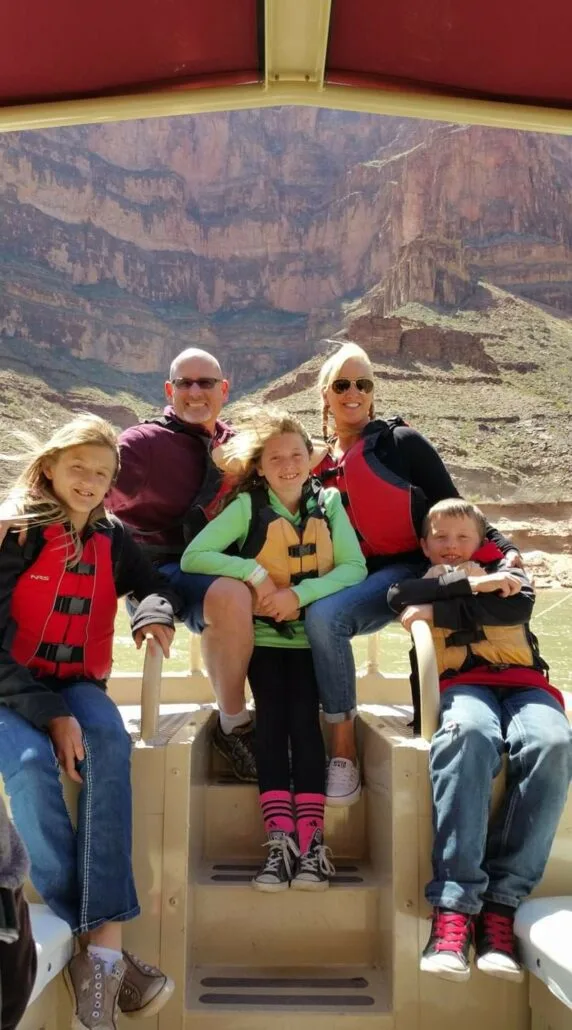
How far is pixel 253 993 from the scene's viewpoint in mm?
1962

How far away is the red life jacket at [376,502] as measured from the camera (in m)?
2.73

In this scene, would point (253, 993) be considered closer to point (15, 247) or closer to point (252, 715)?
point (252, 715)

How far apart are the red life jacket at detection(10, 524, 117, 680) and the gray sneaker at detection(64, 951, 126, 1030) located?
0.66 m

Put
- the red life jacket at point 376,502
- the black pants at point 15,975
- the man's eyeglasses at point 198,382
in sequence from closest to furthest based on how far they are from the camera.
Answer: the black pants at point 15,975 → the red life jacket at point 376,502 → the man's eyeglasses at point 198,382

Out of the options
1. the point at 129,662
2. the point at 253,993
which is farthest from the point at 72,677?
the point at 129,662

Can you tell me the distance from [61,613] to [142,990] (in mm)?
851

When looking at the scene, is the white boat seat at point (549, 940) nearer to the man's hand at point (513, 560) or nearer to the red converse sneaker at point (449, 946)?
the red converse sneaker at point (449, 946)

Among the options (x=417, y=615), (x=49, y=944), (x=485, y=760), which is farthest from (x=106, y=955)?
(x=417, y=615)

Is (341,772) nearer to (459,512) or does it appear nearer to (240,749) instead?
(240,749)

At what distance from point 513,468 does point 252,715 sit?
159 feet

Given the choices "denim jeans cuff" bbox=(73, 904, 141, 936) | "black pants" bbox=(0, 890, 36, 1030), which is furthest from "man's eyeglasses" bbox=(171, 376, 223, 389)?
"black pants" bbox=(0, 890, 36, 1030)

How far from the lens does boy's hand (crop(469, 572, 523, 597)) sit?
2266 mm

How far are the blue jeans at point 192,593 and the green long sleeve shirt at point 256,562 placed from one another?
23 mm

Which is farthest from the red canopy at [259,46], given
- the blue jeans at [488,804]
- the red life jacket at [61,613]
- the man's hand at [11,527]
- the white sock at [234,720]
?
the white sock at [234,720]
